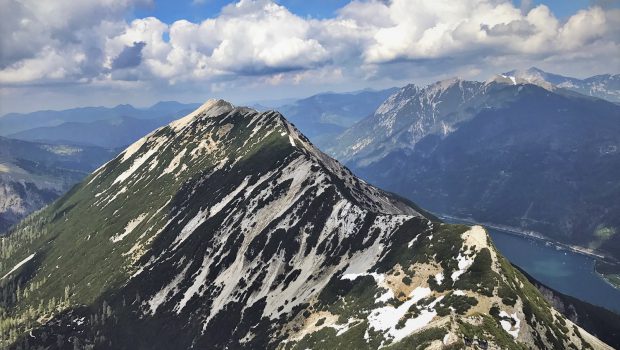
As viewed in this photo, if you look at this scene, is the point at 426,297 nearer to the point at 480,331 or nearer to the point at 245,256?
the point at 480,331

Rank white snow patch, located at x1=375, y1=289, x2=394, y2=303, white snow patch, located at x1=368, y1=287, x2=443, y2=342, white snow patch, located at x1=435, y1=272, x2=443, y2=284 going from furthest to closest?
1. white snow patch, located at x1=375, y1=289, x2=394, y2=303
2. white snow patch, located at x1=435, y1=272, x2=443, y2=284
3. white snow patch, located at x1=368, y1=287, x2=443, y2=342

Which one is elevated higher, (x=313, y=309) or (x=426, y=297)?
(x=426, y=297)

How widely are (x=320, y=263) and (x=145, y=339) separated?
3507 inches

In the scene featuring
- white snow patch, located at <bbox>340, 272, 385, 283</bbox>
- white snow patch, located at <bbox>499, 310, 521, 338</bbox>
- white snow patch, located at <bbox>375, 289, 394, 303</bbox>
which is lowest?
white snow patch, located at <bbox>340, 272, 385, 283</bbox>

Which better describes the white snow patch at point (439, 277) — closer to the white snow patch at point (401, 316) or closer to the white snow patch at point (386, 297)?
the white snow patch at point (401, 316)

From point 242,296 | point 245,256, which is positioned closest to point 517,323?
point 242,296

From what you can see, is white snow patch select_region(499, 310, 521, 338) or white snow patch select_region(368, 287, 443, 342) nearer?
white snow patch select_region(499, 310, 521, 338)

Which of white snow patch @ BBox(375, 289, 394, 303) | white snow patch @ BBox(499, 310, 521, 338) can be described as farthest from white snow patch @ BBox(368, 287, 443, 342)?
white snow patch @ BBox(499, 310, 521, 338)

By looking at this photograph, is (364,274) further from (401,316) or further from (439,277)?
(401,316)

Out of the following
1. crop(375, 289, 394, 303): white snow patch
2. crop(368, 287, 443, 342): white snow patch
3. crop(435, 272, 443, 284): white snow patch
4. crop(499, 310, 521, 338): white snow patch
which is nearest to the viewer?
crop(499, 310, 521, 338): white snow patch

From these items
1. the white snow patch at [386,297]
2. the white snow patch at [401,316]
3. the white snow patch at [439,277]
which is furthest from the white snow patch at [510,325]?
the white snow patch at [386,297]

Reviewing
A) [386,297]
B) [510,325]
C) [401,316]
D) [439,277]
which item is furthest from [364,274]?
[510,325]

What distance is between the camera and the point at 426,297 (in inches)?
4350

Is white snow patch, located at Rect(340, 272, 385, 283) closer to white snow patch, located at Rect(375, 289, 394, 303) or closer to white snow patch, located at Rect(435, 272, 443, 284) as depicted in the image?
white snow patch, located at Rect(375, 289, 394, 303)
